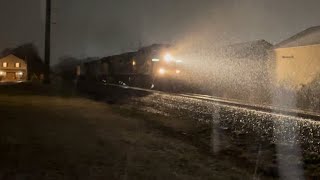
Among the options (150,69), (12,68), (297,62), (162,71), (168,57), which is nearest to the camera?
(297,62)

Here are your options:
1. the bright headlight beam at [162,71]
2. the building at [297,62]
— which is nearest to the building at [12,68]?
the bright headlight beam at [162,71]

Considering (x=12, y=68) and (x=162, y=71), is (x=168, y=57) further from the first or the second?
(x=12, y=68)

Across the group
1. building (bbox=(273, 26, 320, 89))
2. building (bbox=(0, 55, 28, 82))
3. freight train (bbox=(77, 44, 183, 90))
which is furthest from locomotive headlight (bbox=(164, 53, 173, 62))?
building (bbox=(0, 55, 28, 82))

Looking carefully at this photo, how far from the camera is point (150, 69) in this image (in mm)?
42375

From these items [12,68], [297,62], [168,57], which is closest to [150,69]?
[168,57]

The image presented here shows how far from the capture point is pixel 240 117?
16.8 meters

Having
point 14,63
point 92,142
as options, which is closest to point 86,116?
point 92,142

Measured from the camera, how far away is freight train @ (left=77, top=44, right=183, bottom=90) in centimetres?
4047

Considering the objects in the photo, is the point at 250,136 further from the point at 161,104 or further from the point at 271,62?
A: the point at 271,62

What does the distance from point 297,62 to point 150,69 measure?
13540 mm

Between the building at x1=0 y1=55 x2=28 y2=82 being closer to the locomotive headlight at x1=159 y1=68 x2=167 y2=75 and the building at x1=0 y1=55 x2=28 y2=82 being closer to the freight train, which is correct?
the freight train

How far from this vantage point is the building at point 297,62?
3594 centimetres

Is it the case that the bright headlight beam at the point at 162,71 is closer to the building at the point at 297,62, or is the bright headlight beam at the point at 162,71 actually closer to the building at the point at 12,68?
the building at the point at 297,62

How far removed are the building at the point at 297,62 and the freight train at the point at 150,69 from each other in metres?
9.45
